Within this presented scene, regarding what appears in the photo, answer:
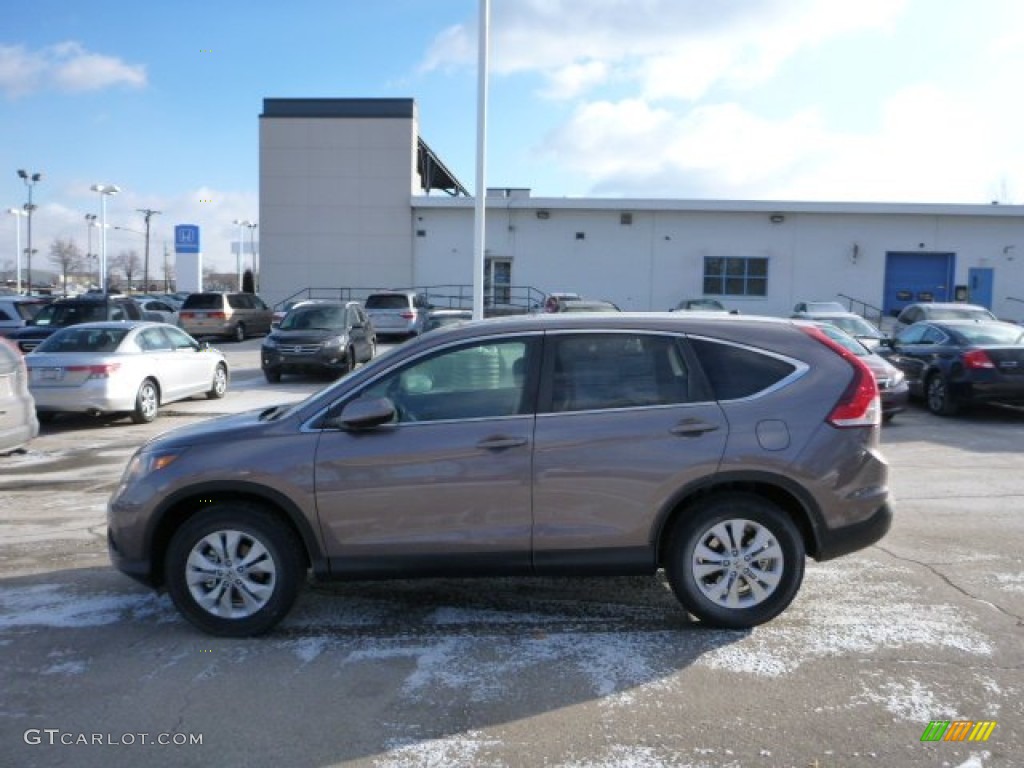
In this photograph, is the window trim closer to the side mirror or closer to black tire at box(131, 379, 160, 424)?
black tire at box(131, 379, 160, 424)

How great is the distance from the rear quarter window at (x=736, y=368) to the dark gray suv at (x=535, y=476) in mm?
11

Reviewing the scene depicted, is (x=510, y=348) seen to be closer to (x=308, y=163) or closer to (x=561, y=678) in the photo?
(x=561, y=678)

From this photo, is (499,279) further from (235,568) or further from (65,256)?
(65,256)

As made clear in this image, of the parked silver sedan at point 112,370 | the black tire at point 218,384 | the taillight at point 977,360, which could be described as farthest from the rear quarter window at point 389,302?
the taillight at point 977,360

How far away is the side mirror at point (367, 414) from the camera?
4.55 metres

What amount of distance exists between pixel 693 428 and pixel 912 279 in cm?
3537

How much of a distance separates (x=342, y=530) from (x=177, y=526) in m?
0.98

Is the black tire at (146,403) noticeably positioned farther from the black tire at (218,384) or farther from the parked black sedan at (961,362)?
the parked black sedan at (961,362)

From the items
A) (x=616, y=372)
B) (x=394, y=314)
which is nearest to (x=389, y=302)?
(x=394, y=314)

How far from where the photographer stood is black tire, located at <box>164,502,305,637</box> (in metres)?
4.63

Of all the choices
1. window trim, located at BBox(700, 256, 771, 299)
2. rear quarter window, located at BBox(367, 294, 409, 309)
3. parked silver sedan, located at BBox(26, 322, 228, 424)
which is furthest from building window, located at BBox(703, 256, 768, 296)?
parked silver sedan, located at BBox(26, 322, 228, 424)

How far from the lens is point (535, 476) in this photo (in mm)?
4535

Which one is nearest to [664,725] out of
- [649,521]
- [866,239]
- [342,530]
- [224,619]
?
[649,521]

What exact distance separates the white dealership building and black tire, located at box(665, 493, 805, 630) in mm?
30839
